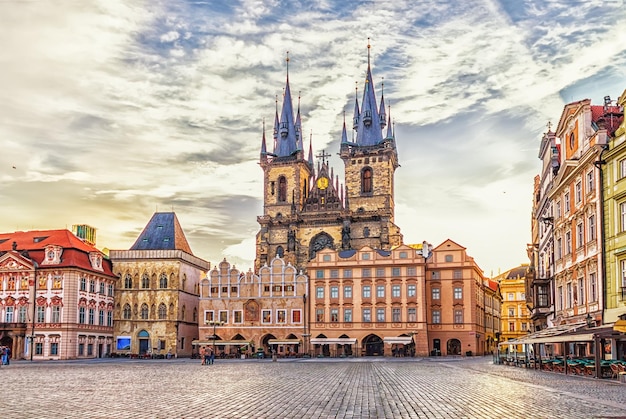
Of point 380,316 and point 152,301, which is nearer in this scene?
point 380,316

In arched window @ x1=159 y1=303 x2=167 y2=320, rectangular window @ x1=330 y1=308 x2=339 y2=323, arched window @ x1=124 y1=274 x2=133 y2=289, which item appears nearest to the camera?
rectangular window @ x1=330 y1=308 x2=339 y2=323

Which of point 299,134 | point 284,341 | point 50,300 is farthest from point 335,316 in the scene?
point 299,134

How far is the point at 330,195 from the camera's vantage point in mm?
107875

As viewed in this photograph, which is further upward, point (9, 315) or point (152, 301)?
point (152, 301)

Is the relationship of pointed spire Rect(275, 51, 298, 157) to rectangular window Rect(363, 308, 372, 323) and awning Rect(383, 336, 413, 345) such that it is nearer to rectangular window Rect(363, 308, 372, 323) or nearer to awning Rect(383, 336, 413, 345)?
rectangular window Rect(363, 308, 372, 323)

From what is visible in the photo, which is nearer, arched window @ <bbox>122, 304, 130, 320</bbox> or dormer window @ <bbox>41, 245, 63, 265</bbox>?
dormer window @ <bbox>41, 245, 63, 265</bbox>

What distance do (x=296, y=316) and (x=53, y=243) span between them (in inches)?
1107

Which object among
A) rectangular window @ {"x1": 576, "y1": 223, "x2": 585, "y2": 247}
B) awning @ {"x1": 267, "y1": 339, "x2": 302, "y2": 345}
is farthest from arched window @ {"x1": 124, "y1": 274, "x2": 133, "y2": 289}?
rectangular window @ {"x1": 576, "y1": 223, "x2": 585, "y2": 247}

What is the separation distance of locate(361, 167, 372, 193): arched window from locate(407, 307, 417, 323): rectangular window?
25852 millimetres

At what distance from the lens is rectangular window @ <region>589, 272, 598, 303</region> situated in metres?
40.1

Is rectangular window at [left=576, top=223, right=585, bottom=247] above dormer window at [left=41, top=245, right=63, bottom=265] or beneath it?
beneath

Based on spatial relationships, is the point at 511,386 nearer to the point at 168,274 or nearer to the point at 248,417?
the point at 248,417

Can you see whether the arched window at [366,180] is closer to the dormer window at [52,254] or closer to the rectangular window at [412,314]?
the rectangular window at [412,314]

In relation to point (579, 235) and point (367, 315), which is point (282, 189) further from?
point (579, 235)
